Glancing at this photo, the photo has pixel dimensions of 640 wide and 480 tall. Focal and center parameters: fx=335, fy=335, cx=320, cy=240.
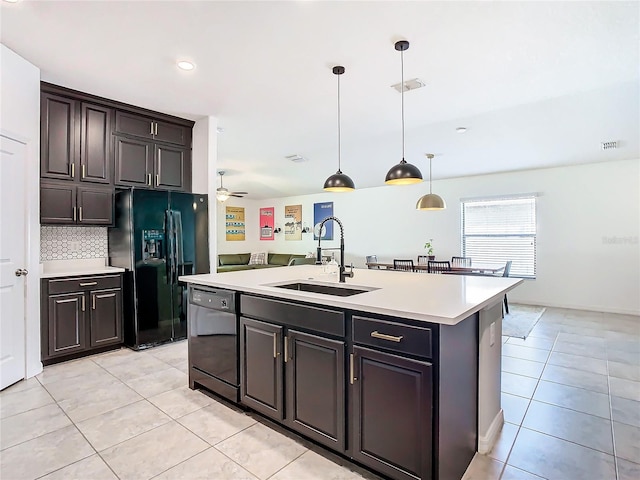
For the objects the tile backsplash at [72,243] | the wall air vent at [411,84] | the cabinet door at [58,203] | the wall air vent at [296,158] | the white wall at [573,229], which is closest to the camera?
the wall air vent at [411,84]

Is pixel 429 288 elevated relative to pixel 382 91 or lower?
lower

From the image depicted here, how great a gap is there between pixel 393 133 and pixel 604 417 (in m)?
3.90

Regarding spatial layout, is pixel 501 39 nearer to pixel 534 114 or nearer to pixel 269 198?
pixel 534 114

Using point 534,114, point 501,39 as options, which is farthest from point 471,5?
point 534,114

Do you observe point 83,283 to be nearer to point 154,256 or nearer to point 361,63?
point 154,256

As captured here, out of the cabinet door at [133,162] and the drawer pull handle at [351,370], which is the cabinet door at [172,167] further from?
the drawer pull handle at [351,370]

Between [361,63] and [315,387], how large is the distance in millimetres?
2576

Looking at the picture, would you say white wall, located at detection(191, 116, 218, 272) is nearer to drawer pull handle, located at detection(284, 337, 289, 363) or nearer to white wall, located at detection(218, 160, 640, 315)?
drawer pull handle, located at detection(284, 337, 289, 363)

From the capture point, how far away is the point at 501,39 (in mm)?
2502

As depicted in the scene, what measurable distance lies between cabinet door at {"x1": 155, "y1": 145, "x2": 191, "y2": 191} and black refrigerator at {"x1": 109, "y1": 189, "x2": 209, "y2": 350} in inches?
15.7

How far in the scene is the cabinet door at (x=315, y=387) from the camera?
1.79m

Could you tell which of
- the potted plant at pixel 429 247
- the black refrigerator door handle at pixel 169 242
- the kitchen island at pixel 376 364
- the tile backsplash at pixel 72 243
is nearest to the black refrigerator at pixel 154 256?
the black refrigerator door handle at pixel 169 242

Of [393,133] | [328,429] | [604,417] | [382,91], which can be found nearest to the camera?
[328,429]

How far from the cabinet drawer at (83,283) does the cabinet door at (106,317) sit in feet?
0.22
